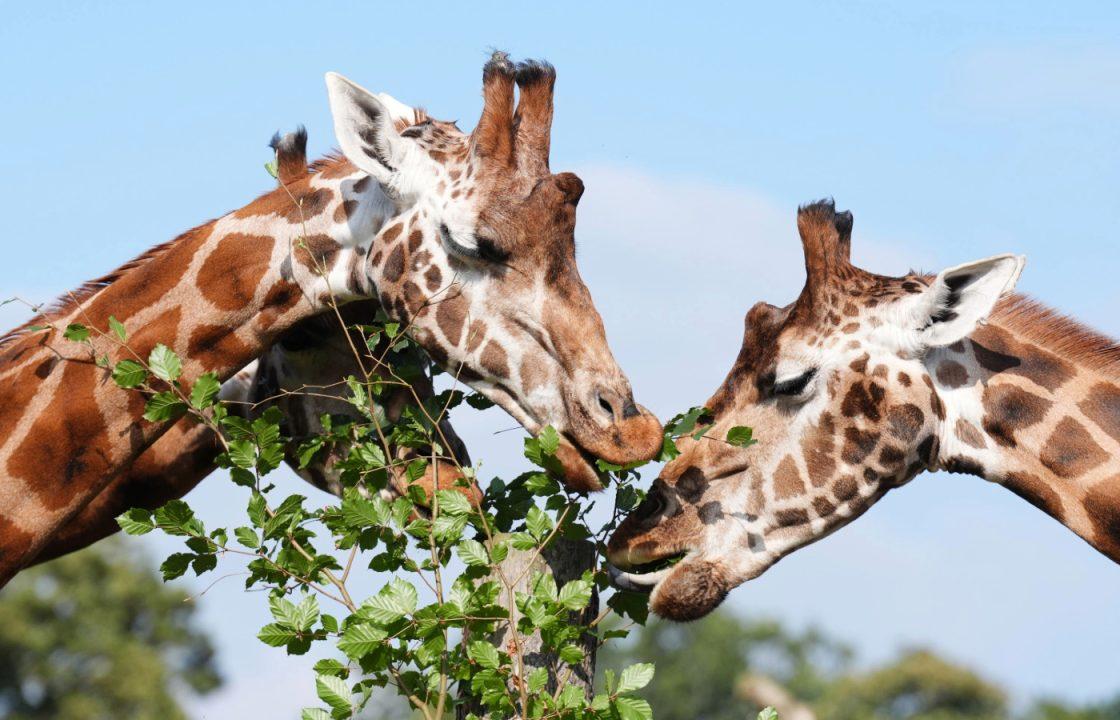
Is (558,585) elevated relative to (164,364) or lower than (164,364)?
lower

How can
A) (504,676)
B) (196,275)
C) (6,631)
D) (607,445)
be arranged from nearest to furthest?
(504,676) → (607,445) → (196,275) → (6,631)

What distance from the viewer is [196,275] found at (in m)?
6.41

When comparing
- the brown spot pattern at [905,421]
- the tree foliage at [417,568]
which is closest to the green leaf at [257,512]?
the tree foliage at [417,568]

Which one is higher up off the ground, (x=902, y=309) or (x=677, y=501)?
(x=902, y=309)

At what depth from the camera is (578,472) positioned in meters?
5.66

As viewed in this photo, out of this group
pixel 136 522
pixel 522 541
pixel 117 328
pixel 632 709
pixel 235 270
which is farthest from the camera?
pixel 235 270

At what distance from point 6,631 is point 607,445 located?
29936 mm

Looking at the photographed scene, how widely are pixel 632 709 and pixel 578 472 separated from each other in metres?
1.16

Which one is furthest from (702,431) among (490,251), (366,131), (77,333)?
(77,333)

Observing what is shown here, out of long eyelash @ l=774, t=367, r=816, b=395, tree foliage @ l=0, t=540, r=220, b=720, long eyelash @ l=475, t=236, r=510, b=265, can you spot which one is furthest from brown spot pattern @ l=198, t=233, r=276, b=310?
tree foliage @ l=0, t=540, r=220, b=720

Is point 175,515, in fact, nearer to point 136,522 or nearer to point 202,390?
point 136,522

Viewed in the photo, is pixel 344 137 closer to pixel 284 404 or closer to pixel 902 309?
pixel 284 404

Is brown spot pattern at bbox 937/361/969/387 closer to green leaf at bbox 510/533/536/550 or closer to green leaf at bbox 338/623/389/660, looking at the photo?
green leaf at bbox 510/533/536/550

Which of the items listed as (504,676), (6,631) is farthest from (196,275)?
(6,631)
